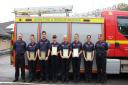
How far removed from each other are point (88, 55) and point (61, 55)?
3.21ft

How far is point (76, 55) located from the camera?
1398cm

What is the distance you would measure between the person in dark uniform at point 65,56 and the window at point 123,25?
6.82 feet

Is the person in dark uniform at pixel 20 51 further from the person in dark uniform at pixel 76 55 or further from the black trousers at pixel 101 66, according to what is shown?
the black trousers at pixel 101 66

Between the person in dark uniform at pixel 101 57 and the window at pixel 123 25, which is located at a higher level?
the window at pixel 123 25

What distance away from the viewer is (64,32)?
47.5ft

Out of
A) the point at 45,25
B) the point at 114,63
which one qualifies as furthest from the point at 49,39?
the point at 114,63

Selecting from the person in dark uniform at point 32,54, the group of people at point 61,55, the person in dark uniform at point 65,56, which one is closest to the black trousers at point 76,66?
the group of people at point 61,55

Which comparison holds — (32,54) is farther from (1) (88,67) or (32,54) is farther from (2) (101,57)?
(2) (101,57)

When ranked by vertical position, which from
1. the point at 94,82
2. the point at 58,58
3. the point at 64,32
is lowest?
the point at 94,82

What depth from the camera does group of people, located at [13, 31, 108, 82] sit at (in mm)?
13977

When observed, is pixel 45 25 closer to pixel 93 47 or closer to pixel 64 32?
pixel 64 32

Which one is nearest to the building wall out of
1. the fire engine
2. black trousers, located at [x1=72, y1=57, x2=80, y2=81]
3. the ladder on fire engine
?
the ladder on fire engine

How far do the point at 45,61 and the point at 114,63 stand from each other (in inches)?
99.9

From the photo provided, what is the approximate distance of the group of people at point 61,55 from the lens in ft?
45.9
